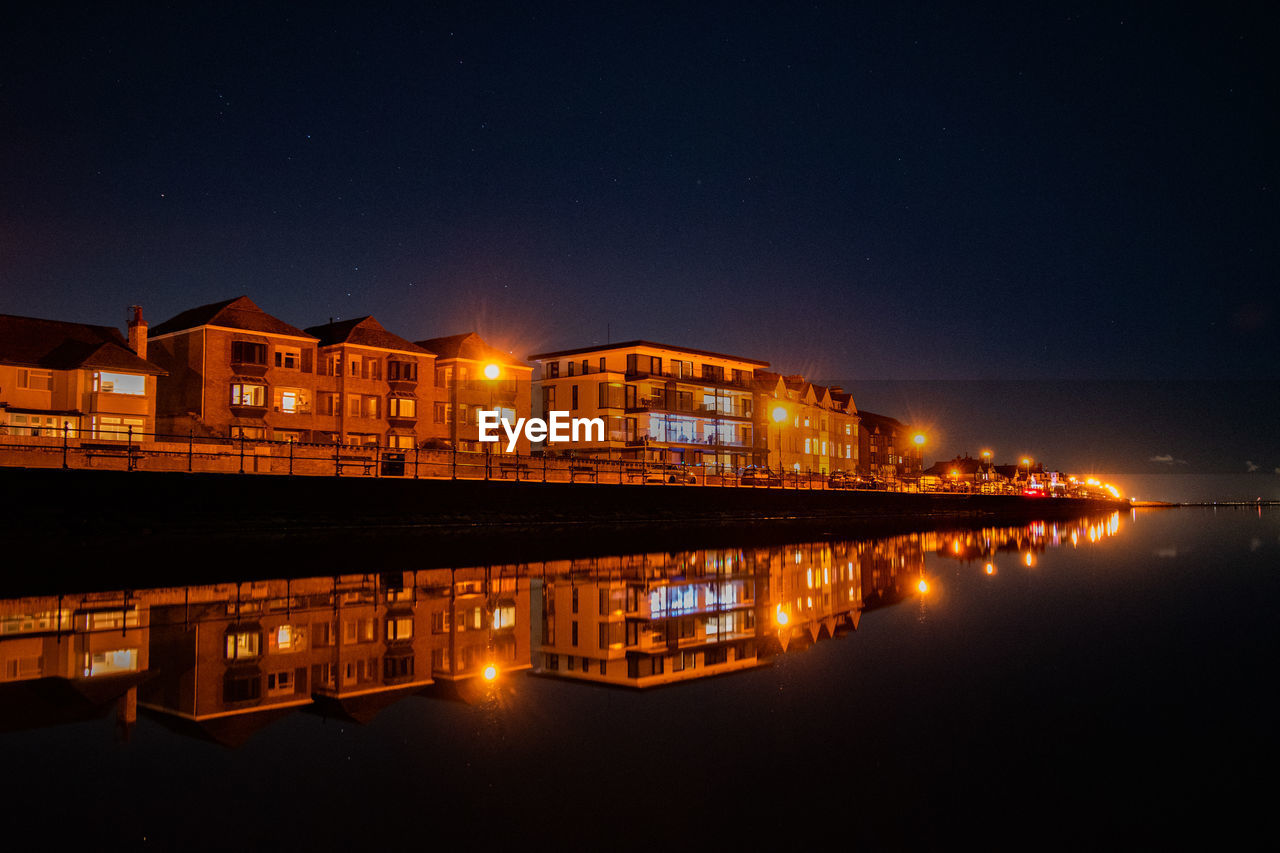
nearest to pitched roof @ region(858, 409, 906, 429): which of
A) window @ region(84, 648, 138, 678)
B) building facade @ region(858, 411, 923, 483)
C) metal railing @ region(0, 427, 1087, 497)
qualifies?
building facade @ region(858, 411, 923, 483)

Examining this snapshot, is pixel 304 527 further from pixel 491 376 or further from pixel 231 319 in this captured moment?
pixel 491 376

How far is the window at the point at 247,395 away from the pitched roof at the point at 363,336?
6.22 meters

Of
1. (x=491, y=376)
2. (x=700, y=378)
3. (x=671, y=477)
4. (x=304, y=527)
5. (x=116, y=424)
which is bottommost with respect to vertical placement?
(x=304, y=527)

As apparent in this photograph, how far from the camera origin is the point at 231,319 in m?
54.1

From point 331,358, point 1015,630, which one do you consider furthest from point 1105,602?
point 331,358

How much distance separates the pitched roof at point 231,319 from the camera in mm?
53844

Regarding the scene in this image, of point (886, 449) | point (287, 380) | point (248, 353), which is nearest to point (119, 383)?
point (248, 353)

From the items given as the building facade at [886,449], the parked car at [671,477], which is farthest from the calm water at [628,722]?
the building facade at [886,449]

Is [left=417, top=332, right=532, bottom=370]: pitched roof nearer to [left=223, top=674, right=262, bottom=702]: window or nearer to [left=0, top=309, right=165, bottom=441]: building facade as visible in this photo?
[left=0, top=309, right=165, bottom=441]: building facade

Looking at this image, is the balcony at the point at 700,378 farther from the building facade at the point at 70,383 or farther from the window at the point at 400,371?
the building facade at the point at 70,383

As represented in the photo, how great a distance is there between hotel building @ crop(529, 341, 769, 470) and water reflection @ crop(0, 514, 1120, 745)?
201 feet

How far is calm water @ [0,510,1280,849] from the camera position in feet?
15.5

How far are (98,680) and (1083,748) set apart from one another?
25.5 ft

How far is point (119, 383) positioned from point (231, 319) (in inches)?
313
